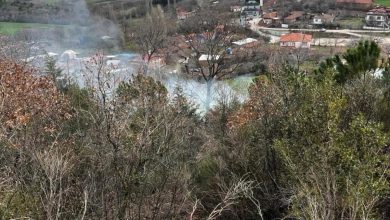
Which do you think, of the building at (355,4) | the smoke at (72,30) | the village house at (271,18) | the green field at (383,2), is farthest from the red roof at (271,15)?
the smoke at (72,30)

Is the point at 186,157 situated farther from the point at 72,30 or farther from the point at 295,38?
the point at 72,30

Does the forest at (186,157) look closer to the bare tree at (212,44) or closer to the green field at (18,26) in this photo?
the bare tree at (212,44)

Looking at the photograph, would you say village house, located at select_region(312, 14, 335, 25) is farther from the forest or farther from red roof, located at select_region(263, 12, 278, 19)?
the forest

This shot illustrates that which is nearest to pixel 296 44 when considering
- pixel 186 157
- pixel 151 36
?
pixel 151 36

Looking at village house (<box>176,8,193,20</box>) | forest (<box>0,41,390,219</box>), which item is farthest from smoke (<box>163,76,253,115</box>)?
village house (<box>176,8,193,20</box>)

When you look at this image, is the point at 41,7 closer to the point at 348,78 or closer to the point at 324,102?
the point at 348,78
